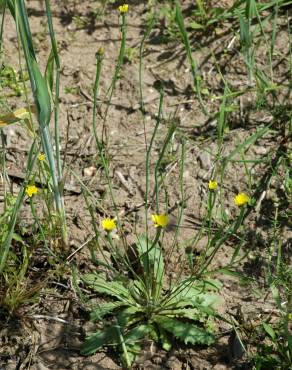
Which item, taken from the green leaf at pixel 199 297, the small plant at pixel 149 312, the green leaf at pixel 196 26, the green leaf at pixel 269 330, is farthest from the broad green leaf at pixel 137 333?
the green leaf at pixel 196 26

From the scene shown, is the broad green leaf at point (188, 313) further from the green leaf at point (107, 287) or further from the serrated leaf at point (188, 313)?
the green leaf at point (107, 287)

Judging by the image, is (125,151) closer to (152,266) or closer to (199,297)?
(152,266)

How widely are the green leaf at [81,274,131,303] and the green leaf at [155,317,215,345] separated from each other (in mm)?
153

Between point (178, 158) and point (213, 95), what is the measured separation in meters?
0.41

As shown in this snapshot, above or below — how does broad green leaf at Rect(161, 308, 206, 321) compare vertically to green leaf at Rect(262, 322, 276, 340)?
above

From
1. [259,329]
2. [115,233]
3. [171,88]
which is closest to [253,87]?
[171,88]

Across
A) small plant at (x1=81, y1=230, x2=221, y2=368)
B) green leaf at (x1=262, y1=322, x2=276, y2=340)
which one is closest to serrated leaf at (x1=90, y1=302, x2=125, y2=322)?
small plant at (x1=81, y1=230, x2=221, y2=368)

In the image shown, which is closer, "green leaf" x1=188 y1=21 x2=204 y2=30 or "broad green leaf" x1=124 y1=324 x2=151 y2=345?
"broad green leaf" x1=124 y1=324 x2=151 y2=345

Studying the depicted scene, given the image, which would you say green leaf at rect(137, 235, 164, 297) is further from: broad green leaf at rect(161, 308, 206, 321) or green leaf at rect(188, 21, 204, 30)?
green leaf at rect(188, 21, 204, 30)

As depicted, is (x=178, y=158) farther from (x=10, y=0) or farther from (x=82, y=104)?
(x=10, y=0)

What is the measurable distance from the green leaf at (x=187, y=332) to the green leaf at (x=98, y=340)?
16 centimetres

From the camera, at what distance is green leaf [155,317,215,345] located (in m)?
1.91

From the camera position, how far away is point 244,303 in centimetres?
207

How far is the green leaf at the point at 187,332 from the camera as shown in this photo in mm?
1910
